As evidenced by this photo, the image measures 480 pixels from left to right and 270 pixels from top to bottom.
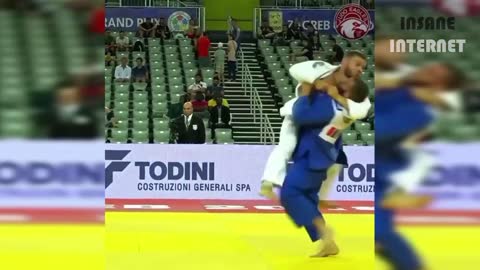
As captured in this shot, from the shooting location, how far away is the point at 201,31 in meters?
16.7

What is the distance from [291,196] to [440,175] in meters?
3.43

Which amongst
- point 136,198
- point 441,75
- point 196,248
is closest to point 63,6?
point 441,75

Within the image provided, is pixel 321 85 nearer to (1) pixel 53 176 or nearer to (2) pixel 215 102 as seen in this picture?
(1) pixel 53 176

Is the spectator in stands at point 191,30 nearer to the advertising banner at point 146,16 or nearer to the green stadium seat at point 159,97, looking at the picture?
the advertising banner at point 146,16

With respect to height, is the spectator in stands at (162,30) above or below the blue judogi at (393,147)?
above

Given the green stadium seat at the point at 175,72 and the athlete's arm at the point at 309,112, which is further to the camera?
the green stadium seat at the point at 175,72

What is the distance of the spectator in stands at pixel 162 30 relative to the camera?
634 inches

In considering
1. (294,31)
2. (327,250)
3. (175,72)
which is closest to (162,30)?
(175,72)

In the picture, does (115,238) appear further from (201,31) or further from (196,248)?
(201,31)

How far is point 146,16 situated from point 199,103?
414 centimetres

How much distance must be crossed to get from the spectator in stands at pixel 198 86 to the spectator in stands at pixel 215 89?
0.13 metres

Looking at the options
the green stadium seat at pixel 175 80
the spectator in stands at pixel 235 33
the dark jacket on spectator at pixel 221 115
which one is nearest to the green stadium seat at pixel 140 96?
the green stadium seat at pixel 175 80

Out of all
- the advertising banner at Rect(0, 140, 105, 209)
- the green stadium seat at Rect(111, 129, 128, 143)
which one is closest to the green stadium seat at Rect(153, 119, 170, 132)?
the green stadium seat at Rect(111, 129, 128, 143)

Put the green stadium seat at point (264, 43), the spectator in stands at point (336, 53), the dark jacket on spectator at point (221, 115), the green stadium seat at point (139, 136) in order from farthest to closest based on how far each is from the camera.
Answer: the green stadium seat at point (264, 43) → the spectator in stands at point (336, 53) → the dark jacket on spectator at point (221, 115) → the green stadium seat at point (139, 136)
